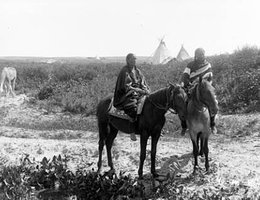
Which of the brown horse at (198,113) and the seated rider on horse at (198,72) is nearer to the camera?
the brown horse at (198,113)

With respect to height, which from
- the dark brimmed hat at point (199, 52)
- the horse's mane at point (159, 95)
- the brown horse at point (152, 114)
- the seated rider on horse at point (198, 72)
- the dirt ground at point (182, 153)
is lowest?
the dirt ground at point (182, 153)

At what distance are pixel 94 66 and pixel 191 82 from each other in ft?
67.0

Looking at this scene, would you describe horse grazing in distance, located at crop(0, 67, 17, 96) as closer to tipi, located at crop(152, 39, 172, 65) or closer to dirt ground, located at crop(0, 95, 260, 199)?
dirt ground, located at crop(0, 95, 260, 199)

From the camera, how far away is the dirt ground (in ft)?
23.5

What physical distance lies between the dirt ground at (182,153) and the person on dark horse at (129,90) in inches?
57.1

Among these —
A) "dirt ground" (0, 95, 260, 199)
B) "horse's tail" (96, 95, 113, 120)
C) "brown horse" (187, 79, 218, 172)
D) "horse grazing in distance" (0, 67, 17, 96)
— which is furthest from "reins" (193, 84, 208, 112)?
"horse grazing in distance" (0, 67, 17, 96)

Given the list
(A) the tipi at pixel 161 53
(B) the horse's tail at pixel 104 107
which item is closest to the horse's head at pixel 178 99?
(B) the horse's tail at pixel 104 107

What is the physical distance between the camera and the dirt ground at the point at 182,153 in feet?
23.5

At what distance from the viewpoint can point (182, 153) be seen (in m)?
9.01

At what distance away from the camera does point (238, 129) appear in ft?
40.7

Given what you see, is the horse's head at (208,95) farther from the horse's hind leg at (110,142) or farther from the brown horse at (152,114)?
the horse's hind leg at (110,142)

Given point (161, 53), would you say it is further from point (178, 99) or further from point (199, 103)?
point (178, 99)

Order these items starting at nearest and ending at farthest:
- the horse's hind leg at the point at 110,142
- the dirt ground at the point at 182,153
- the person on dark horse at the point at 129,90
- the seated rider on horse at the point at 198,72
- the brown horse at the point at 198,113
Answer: the brown horse at the point at 198,113, the person on dark horse at the point at 129,90, the dirt ground at the point at 182,153, the seated rider on horse at the point at 198,72, the horse's hind leg at the point at 110,142

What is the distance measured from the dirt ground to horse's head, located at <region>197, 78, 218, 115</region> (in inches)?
55.2
